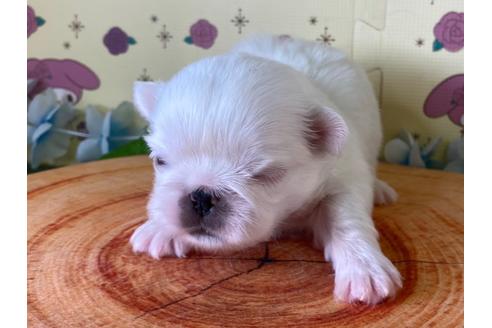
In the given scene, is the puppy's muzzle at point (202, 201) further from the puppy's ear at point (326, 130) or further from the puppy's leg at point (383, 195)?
the puppy's leg at point (383, 195)

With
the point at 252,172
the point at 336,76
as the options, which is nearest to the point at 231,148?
the point at 252,172

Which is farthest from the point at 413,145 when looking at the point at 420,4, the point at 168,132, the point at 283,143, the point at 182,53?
the point at 168,132

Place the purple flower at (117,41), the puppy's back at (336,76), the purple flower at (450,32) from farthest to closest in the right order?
the purple flower at (117,41), the purple flower at (450,32), the puppy's back at (336,76)

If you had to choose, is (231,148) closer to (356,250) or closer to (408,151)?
(356,250)

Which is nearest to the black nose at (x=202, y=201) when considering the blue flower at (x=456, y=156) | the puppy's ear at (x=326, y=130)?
the puppy's ear at (x=326, y=130)

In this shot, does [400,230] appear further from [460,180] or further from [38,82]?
[38,82]

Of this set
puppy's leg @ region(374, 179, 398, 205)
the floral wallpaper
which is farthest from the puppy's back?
the floral wallpaper
